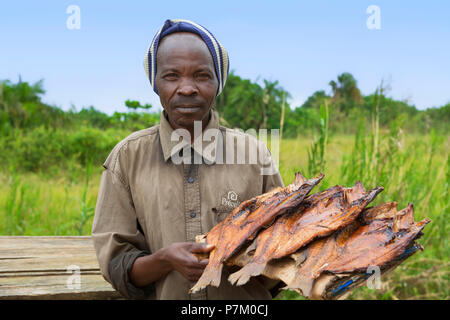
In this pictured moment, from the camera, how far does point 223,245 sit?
4.16ft

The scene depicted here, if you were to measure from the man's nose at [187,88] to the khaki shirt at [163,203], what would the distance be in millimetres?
229

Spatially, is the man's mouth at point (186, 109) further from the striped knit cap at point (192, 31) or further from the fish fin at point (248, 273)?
the fish fin at point (248, 273)

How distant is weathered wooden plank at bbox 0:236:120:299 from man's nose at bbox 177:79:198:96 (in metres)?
1.19

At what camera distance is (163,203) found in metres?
1.62

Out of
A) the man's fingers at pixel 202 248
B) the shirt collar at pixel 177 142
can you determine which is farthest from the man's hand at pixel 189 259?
the shirt collar at pixel 177 142

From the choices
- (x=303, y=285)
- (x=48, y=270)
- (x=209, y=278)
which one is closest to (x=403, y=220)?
(x=303, y=285)

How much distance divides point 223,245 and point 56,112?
11.2 meters

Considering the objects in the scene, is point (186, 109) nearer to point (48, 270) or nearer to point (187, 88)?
point (187, 88)

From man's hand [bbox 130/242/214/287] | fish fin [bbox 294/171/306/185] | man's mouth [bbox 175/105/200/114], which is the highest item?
man's mouth [bbox 175/105/200/114]

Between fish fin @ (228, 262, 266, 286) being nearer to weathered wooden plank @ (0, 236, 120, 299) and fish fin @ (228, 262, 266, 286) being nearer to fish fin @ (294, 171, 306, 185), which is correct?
fish fin @ (294, 171, 306, 185)

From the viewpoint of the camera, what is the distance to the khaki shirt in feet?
5.30

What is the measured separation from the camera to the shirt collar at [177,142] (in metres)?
1.66

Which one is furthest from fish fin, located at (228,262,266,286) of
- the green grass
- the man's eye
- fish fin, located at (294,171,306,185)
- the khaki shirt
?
the green grass

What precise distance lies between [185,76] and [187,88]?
0.19ft
